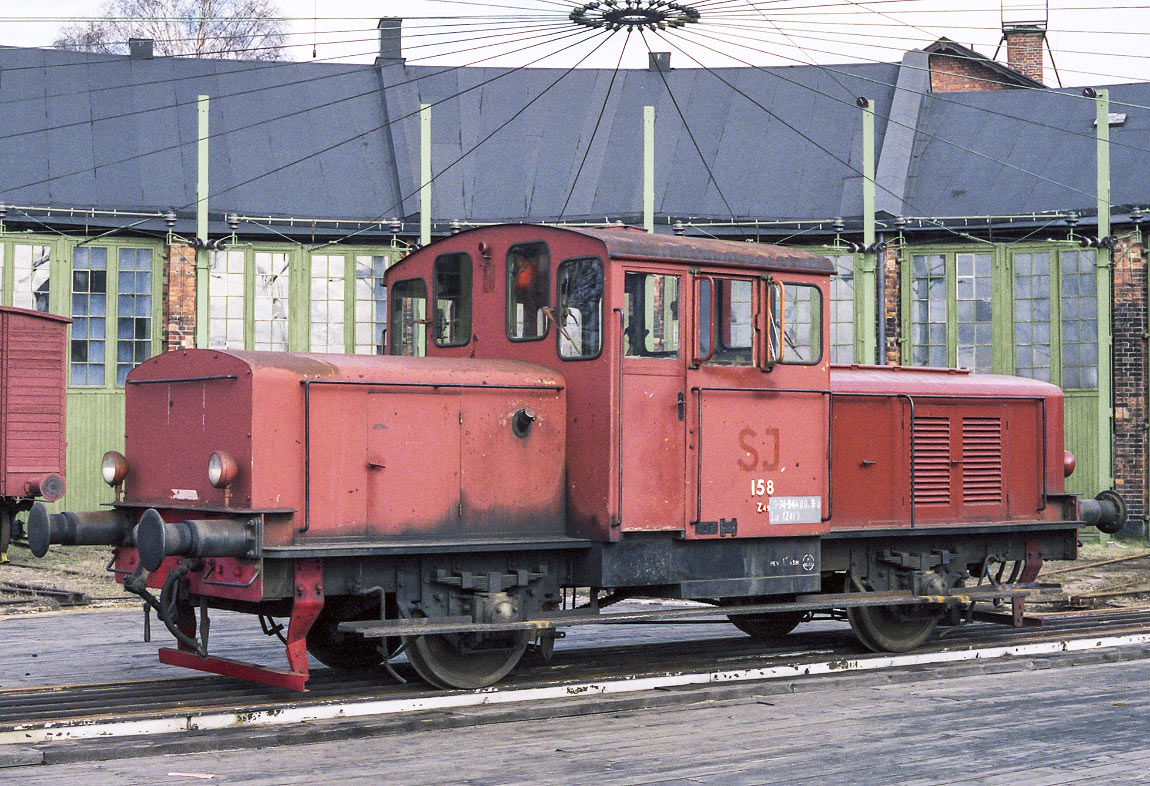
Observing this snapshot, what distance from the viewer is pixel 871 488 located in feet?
37.1

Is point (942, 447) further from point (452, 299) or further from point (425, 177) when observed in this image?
point (425, 177)

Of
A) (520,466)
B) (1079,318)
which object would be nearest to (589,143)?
(1079,318)

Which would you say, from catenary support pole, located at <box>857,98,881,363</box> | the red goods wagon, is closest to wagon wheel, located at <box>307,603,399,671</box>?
the red goods wagon

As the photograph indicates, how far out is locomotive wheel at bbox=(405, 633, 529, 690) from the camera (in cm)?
920

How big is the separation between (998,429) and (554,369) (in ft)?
14.8

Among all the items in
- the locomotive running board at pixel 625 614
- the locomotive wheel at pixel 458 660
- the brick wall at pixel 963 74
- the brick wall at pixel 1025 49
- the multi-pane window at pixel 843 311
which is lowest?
the locomotive wheel at pixel 458 660

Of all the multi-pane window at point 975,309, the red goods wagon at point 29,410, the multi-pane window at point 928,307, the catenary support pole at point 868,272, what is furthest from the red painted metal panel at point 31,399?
the multi-pane window at point 975,309

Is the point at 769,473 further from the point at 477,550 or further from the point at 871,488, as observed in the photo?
the point at 477,550

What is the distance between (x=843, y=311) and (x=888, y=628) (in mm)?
13233

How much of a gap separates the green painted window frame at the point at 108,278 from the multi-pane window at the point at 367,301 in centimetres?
315

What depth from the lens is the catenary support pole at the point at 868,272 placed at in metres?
23.4

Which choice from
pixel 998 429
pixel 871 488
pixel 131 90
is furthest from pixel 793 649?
pixel 131 90

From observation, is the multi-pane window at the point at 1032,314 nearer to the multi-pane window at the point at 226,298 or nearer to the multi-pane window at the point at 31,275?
the multi-pane window at the point at 226,298

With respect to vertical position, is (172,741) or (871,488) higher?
(871,488)
